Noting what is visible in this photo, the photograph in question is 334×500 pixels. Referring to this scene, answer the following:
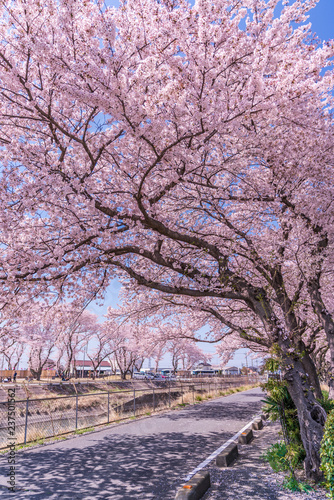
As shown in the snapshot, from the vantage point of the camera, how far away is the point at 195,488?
16.4ft

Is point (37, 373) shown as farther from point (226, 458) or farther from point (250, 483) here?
point (250, 483)

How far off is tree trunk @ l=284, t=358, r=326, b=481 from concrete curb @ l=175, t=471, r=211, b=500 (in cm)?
185

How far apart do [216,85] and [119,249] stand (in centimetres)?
368

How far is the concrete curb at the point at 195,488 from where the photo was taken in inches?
187

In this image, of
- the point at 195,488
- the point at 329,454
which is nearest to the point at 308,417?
the point at 329,454

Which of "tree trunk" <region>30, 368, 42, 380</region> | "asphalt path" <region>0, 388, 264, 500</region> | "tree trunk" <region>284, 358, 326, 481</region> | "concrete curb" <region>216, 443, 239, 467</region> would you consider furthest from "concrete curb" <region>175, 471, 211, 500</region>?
"tree trunk" <region>30, 368, 42, 380</region>

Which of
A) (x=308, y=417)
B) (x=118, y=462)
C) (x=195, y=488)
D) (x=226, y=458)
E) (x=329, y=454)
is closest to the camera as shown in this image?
(x=329, y=454)

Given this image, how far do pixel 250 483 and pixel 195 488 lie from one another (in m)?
1.40

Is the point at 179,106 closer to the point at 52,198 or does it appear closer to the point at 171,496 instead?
the point at 52,198

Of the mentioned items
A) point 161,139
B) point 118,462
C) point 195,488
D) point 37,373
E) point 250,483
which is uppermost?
point 161,139

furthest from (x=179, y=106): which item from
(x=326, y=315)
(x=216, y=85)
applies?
(x=326, y=315)

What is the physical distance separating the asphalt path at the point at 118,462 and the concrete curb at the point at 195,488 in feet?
1.80

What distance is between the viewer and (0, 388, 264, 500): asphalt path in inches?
225

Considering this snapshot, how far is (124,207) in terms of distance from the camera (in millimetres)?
7367
